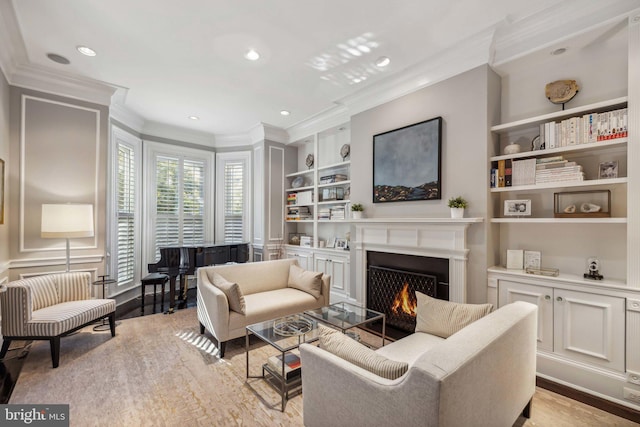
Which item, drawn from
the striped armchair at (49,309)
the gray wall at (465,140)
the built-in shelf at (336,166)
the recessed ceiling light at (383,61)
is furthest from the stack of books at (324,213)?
the striped armchair at (49,309)

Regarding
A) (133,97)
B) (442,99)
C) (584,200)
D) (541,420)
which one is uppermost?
(133,97)

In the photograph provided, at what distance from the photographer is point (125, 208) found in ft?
15.5

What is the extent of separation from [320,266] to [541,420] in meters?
3.27

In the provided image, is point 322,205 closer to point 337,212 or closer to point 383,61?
point 337,212

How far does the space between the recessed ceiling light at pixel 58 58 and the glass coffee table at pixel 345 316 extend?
3.79m

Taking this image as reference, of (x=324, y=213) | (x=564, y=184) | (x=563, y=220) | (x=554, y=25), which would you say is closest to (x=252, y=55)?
(x=324, y=213)

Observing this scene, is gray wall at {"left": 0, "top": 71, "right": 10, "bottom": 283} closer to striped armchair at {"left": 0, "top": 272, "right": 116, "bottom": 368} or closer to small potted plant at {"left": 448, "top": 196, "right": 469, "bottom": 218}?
striped armchair at {"left": 0, "top": 272, "right": 116, "bottom": 368}

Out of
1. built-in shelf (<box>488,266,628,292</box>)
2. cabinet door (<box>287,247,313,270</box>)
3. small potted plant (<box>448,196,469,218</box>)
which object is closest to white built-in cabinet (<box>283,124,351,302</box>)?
cabinet door (<box>287,247,313,270</box>)

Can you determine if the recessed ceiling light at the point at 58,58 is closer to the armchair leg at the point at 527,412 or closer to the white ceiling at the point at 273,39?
the white ceiling at the point at 273,39

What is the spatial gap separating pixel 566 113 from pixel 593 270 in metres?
1.31

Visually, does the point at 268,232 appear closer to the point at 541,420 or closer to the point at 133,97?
the point at 133,97

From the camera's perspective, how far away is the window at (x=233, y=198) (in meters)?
5.91

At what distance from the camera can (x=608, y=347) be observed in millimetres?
2203

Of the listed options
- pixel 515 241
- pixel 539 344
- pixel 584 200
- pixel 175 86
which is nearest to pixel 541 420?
pixel 539 344
